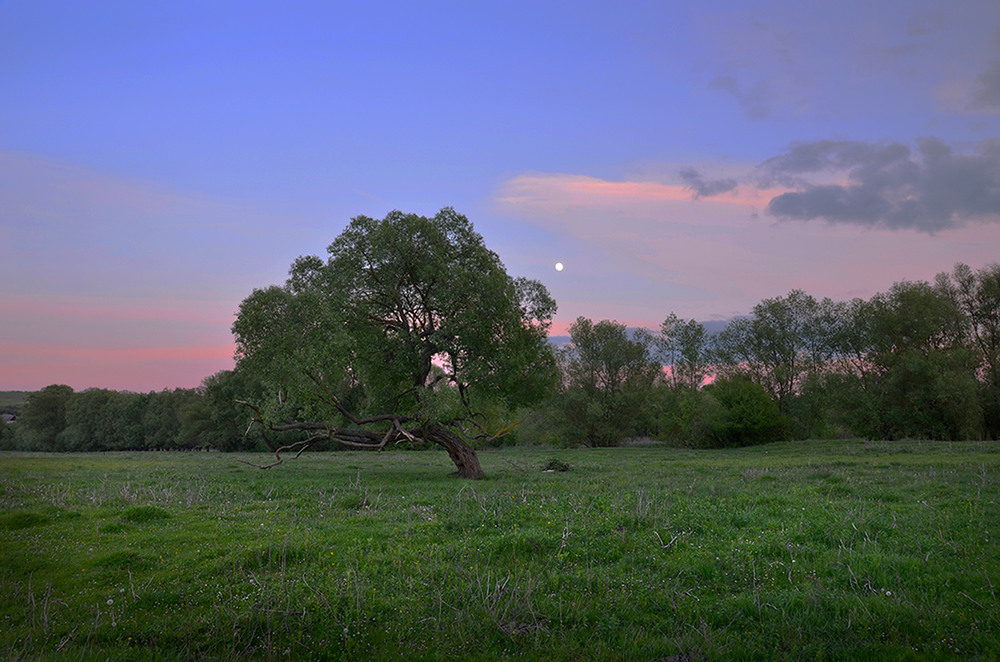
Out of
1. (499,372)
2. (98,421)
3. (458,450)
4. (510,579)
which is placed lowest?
(98,421)

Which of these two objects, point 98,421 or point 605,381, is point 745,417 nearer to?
point 605,381

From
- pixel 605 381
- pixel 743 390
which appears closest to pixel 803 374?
pixel 743 390

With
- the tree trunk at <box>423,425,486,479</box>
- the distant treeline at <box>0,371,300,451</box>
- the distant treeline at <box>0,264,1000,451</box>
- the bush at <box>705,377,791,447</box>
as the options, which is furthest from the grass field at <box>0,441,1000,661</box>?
the distant treeline at <box>0,371,300,451</box>

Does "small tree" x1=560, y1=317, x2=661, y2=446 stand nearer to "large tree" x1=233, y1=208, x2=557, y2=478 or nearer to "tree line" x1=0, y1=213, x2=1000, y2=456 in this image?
"tree line" x1=0, y1=213, x2=1000, y2=456

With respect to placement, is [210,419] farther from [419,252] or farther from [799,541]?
[799,541]

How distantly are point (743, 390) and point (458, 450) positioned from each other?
42.1 m

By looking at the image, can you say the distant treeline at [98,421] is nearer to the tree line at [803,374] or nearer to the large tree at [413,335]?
the tree line at [803,374]

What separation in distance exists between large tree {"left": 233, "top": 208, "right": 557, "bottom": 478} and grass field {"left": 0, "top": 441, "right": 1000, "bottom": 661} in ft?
31.5

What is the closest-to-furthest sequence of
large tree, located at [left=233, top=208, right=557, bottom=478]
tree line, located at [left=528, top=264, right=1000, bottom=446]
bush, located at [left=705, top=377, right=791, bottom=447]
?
large tree, located at [left=233, top=208, right=557, bottom=478], tree line, located at [left=528, top=264, right=1000, bottom=446], bush, located at [left=705, top=377, right=791, bottom=447]

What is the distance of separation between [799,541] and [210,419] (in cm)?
7812

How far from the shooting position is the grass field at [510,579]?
25.3 feet

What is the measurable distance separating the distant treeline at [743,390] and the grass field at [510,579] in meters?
31.2

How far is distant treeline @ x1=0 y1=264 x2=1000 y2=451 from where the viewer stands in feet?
173

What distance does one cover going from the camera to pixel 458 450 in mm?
27547
